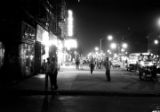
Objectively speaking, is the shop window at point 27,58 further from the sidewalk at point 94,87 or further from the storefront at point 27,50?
the sidewalk at point 94,87

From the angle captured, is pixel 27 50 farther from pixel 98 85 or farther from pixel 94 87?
pixel 94 87

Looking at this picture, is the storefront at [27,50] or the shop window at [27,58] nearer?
the storefront at [27,50]

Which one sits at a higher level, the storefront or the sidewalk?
the storefront

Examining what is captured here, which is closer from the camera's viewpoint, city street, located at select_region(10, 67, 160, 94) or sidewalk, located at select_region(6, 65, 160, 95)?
sidewalk, located at select_region(6, 65, 160, 95)

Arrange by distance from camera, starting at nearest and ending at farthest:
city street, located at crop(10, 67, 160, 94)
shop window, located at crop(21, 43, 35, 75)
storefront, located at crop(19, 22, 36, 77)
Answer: city street, located at crop(10, 67, 160, 94) < storefront, located at crop(19, 22, 36, 77) < shop window, located at crop(21, 43, 35, 75)

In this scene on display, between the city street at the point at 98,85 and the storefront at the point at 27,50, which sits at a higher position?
the storefront at the point at 27,50

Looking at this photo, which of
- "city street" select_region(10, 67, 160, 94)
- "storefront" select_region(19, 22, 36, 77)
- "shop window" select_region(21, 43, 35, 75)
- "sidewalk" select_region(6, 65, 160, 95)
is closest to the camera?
"sidewalk" select_region(6, 65, 160, 95)

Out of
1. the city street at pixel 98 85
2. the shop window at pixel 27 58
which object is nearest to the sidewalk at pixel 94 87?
the city street at pixel 98 85

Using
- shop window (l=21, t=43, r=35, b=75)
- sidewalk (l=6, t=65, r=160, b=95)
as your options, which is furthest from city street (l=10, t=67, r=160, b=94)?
shop window (l=21, t=43, r=35, b=75)

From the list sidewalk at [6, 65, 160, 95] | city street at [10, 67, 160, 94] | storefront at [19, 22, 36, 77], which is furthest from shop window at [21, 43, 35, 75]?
sidewalk at [6, 65, 160, 95]

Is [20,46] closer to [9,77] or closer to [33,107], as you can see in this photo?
[9,77]

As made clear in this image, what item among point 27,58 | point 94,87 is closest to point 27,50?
point 27,58

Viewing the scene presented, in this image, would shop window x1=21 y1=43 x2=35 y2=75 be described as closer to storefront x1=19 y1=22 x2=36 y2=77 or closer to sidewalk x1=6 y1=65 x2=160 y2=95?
storefront x1=19 y1=22 x2=36 y2=77

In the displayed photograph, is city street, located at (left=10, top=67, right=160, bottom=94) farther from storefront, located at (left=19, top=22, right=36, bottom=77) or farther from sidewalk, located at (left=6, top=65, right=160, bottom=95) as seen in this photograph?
storefront, located at (left=19, top=22, right=36, bottom=77)
